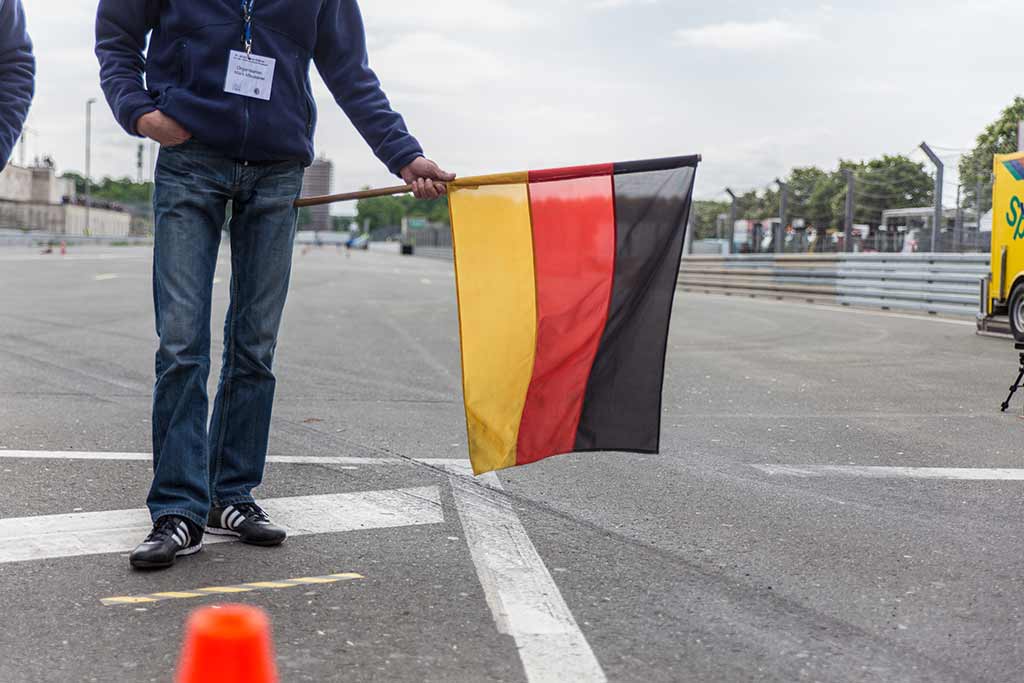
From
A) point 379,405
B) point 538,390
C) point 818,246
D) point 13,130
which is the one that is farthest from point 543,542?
point 818,246

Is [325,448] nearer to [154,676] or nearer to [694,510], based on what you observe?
[694,510]

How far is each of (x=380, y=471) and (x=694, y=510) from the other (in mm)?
1416

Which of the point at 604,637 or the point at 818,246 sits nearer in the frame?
the point at 604,637

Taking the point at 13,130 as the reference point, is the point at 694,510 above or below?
below

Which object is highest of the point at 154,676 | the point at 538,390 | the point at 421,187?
the point at 421,187

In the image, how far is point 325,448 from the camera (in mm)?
5555

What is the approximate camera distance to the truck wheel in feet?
40.6

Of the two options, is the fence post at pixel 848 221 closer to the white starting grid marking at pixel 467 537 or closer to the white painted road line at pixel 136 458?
the white painted road line at pixel 136 458

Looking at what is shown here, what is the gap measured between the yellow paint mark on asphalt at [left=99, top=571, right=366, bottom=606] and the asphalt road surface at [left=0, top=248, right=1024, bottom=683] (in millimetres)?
11

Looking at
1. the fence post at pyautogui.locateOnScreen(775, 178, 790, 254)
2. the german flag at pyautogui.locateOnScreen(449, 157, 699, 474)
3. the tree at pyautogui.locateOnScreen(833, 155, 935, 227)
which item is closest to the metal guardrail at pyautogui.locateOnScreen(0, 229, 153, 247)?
the fence post at pyautogui.locateOnScreen(775, 178, 790, 254)

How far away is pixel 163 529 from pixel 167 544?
0.29 ft

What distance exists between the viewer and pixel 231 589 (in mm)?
3293

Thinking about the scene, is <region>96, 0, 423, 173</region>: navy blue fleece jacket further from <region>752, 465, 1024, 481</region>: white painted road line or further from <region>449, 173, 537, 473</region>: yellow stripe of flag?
<region>752, 465, 1024, 481</region>: white painted road line

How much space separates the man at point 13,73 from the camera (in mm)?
4113
